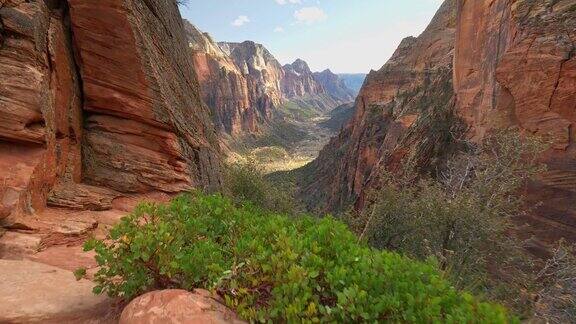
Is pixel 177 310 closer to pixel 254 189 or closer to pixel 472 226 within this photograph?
pixel 472 226

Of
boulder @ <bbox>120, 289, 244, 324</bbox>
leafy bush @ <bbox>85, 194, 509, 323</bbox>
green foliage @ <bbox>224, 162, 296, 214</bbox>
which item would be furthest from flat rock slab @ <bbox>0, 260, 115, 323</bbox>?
green foliage @ <bbox>224, 162, 296, 214</bbox>

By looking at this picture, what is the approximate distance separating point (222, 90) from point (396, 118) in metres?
89.6

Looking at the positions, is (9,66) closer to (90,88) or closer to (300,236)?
(90,88)

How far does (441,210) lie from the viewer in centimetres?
1292

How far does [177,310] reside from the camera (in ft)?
12.7

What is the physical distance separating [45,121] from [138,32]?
4539 mm

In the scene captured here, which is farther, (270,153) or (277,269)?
(270,153)

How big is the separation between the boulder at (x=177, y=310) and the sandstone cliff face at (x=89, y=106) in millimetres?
7273

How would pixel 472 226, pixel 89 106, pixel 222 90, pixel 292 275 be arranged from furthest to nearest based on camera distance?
1. pixel 222 90
2. pixel 89 106
3. pixel 472 226
4. pixel 292 275

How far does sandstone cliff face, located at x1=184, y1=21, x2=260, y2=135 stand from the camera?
4621 inches

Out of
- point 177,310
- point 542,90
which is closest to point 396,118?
point 542,90

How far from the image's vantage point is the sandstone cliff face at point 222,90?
117 metres

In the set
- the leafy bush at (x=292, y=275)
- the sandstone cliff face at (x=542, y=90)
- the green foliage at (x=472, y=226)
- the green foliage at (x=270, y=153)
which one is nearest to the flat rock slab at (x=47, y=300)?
the leafy bush at (x=292, y=275)

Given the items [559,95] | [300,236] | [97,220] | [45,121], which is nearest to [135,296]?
[300,236]
